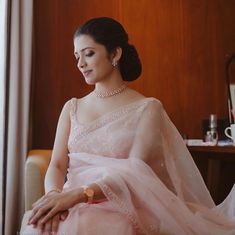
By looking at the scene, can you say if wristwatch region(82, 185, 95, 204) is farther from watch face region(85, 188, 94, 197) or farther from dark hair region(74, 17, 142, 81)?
dark hair region(74, 17, 142, 81)

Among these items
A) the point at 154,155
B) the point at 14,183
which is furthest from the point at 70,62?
the point at 154,155

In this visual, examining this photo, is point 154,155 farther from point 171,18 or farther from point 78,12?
point 171,18

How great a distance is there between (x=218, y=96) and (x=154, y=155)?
168 centimetres

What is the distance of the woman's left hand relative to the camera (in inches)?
37.4

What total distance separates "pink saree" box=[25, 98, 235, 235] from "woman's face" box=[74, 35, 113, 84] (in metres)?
0.17

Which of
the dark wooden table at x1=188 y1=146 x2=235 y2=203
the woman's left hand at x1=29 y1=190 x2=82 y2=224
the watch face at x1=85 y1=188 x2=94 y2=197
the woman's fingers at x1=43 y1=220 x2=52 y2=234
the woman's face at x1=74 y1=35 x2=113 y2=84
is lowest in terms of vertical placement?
the dark wooden table at x1=188 y1=146 x2=235 y2=203

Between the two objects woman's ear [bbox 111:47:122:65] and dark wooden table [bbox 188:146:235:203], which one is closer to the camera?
woman's ear [bbox 111:47:122:65]

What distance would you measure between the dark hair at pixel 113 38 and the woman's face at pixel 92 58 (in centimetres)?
2

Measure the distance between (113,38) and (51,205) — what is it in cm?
69

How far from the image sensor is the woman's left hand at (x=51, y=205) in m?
0.95

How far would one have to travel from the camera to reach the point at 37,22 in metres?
2.14

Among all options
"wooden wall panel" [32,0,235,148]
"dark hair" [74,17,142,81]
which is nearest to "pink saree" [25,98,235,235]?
"dark hair" [74,17,142,81]

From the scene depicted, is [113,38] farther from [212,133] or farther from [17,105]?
[212,133]

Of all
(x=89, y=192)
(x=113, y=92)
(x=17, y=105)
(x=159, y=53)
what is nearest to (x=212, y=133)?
(x=159, y=53)
